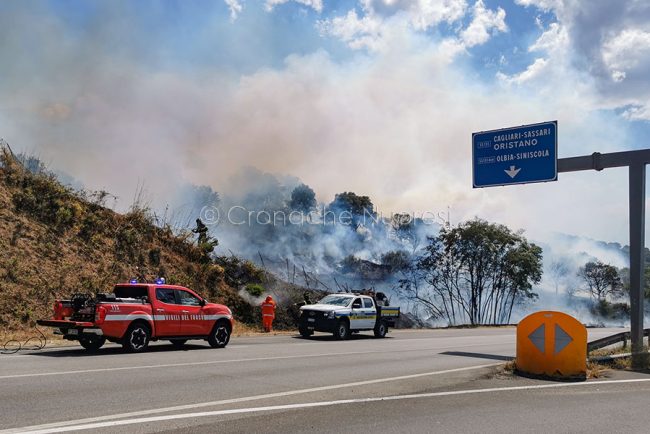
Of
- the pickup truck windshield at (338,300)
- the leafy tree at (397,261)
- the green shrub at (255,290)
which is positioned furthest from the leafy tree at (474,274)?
the pickup truck windshield at (338,300)

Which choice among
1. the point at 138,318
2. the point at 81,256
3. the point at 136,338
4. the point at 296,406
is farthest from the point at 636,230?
the point at 81,256

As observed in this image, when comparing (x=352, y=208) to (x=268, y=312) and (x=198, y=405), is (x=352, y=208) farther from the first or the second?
(x=198, y=405)

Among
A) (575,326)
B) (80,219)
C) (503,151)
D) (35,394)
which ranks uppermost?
(503,151)

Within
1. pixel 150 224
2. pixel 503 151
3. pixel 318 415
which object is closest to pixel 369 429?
pixel 318 415

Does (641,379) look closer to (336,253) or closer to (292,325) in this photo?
(292,325)

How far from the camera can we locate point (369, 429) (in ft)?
22.0

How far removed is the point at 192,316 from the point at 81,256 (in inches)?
360

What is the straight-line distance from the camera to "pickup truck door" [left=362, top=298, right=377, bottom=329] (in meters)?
22.1

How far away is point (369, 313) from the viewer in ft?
73.3

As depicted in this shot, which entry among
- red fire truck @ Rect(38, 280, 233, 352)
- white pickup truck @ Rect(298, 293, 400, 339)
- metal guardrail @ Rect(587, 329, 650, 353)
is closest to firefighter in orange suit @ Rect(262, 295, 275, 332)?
white pickup truck @ Rect(298, 293, 400, 339)

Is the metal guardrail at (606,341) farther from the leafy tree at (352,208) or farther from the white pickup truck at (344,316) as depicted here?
the leafy tree at (352,208)

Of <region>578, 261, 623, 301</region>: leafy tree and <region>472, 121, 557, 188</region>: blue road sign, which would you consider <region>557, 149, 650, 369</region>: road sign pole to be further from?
<region>578, 261, 623, 301</region>: leafy tree

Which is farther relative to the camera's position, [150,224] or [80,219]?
[150,224]

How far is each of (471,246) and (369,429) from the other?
134 feet
